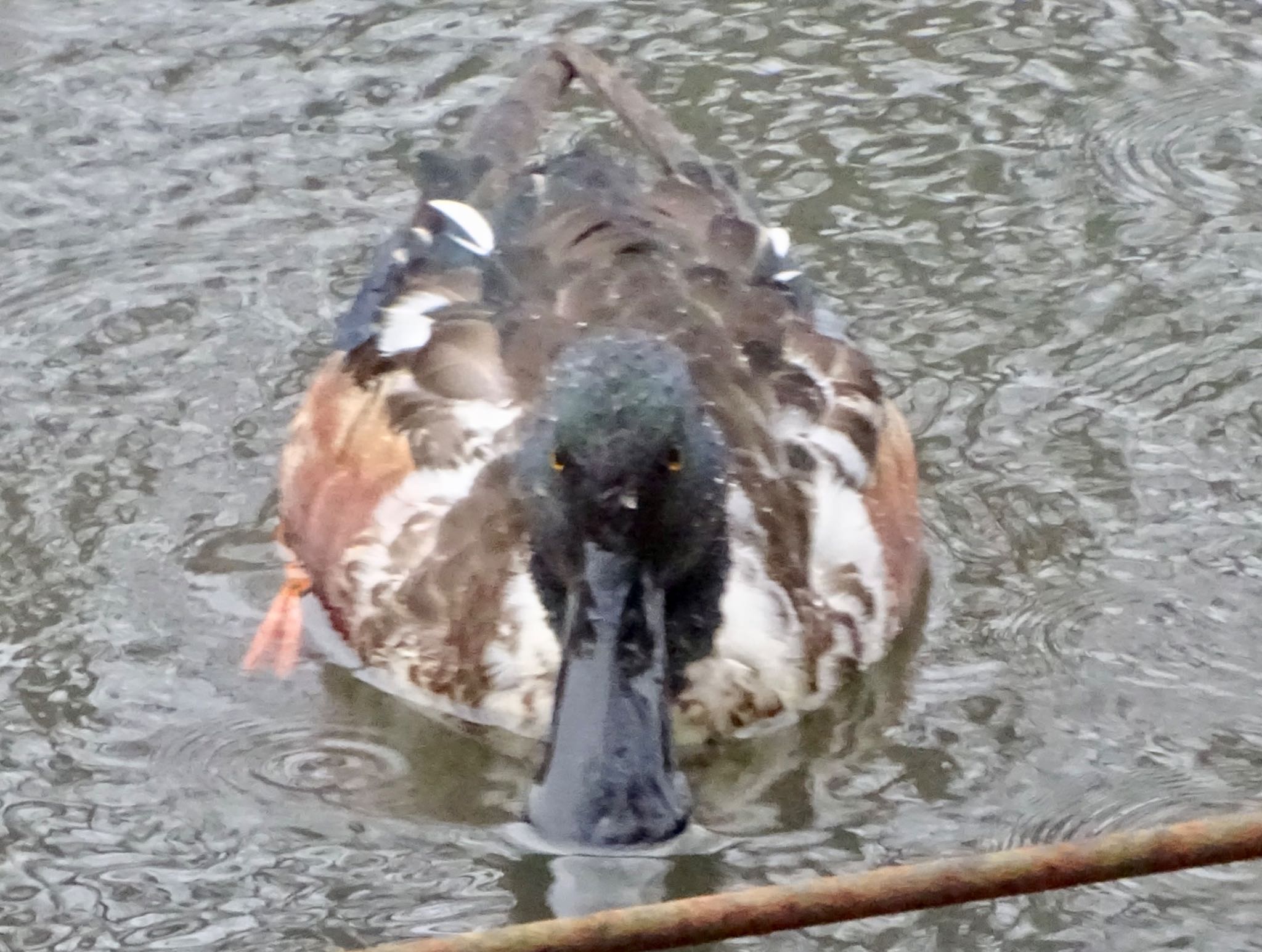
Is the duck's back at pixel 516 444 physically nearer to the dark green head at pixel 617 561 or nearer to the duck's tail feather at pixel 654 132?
the duck's tail feather at pixel 654 132

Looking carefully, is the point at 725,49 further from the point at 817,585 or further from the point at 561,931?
the point at 561,931

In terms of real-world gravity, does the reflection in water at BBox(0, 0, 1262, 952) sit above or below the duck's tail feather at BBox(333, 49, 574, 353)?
below

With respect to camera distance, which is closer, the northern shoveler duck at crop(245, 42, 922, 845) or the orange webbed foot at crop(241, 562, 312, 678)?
the northern shoveler duck at crop(245, 42, 922, 845)

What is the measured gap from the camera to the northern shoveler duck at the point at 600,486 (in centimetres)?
404

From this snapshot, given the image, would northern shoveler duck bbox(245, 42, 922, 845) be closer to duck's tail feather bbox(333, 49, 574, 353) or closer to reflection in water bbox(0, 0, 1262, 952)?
duck's tail feather bbox(333, 49, 574, 353)

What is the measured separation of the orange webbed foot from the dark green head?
39.5 inches

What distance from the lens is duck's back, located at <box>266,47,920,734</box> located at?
464 centimetres

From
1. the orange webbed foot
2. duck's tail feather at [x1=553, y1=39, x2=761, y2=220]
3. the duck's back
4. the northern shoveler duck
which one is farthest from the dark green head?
duck's tail feather at [x1=553, y1=39, x2=761, y2=220]

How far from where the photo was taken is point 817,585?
477 cm

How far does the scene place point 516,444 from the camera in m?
4.68

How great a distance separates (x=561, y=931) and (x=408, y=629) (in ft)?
8.73

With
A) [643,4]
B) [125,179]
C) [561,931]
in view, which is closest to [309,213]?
[125,179]

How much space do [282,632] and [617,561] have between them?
123 centimetres

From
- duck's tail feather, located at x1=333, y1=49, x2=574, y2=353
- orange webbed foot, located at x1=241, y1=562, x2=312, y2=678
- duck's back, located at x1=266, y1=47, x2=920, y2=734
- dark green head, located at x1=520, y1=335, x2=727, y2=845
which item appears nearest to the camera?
dark green head, located at x1=520, y1=335, x2=727, y2=845
